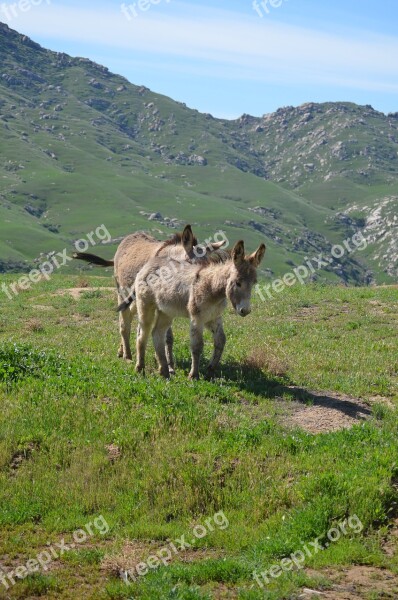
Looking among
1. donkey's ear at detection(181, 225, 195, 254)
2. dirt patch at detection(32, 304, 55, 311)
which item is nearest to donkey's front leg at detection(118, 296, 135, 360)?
donkey's ear at detection(181, 225, 195, 254)

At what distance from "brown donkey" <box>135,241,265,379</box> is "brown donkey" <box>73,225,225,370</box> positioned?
0.47m

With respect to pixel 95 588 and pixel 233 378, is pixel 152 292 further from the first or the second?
pixel 95 588

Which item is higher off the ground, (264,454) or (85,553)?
(264,454)

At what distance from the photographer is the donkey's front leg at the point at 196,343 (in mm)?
14102

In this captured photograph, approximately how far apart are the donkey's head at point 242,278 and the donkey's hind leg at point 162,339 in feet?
7.60

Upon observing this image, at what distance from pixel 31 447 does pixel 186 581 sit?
4.69 meters

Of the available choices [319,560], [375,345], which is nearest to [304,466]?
[319,560]

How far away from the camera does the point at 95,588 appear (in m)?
7.55

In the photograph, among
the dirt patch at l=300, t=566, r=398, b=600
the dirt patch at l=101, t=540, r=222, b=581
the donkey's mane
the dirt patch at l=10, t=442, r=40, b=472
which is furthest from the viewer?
the donkey's mane

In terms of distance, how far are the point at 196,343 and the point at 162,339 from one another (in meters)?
1.16

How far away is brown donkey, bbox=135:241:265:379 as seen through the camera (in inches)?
526

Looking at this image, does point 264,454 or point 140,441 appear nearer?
point 264,454

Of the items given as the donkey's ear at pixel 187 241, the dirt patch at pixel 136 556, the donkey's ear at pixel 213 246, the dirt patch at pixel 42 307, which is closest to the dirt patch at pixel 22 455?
the dirt patch at pixel 136 556

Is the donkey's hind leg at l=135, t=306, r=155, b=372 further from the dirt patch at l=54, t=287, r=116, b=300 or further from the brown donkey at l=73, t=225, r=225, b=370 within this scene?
the dirt patch at l=54, t=287, r=116, b=300
